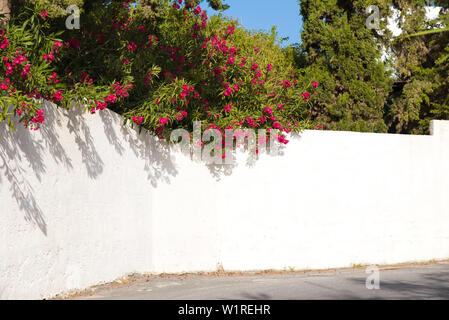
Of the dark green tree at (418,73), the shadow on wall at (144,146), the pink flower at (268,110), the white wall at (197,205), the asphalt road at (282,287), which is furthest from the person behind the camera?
the dark green tree at (418,73)

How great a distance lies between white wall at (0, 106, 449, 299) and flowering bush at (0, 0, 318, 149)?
47cm

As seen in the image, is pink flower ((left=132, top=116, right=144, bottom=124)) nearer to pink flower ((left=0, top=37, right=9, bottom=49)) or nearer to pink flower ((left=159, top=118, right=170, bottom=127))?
pink flower ((left=159, top=118, right=170, bottom=127))

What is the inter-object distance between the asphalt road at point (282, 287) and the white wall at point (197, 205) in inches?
19.7

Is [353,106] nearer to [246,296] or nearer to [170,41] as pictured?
[170,41]

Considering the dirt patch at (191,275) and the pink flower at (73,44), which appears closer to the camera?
the dirt patch at (191,275)

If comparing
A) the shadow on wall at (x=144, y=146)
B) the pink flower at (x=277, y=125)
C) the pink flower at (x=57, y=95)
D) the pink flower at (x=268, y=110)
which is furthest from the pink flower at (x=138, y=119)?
the pink flower at (x=277, y=125)

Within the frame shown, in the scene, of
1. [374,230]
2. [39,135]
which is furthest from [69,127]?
[374,230]

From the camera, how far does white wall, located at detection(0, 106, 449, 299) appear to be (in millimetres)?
7922

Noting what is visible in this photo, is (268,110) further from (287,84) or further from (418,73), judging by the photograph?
(418,73)

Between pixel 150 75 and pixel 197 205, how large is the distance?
2.80 m

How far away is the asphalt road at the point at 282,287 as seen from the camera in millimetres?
8883

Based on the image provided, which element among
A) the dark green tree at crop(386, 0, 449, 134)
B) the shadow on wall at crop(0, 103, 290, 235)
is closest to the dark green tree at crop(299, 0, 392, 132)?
the dark green tree at crop(386, 0, 449, 134)

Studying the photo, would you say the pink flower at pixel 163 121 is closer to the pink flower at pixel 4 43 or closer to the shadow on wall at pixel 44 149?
the shadow on wall at pixel 44 149

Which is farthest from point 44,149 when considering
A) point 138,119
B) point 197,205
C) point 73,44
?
point 197,205
